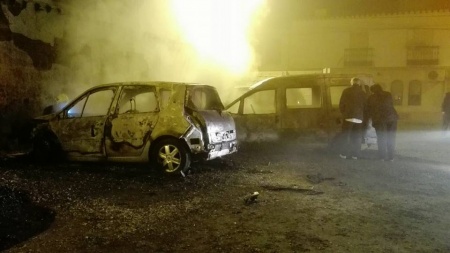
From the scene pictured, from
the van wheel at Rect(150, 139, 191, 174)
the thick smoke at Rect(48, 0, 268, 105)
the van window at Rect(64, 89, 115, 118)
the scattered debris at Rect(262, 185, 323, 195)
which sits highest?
the thick smoke at Rect(48, 0, 268, 105)

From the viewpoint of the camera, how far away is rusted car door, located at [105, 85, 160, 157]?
294 inches

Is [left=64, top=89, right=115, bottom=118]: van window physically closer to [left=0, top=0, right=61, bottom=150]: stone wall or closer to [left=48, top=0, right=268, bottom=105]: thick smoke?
[left=0, top=0, right=61, bottom=150]: stone wall

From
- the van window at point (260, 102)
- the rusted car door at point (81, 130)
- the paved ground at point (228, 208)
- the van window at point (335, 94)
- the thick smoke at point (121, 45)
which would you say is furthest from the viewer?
the thick smoke at point (121, 45)

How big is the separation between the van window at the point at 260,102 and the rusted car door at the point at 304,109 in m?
0.31

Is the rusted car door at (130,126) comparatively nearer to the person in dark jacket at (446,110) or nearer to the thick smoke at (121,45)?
the thick smoke at (121,45)

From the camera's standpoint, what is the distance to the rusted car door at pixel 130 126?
24.5ft

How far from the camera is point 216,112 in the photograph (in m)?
8.03

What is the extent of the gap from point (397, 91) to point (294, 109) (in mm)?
24387

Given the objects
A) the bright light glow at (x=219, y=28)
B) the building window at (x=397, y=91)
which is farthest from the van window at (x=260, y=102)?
the building window at (x=397, y=91)

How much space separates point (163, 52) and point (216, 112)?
28.0 feet

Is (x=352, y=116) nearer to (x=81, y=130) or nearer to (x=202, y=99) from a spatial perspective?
(x=202, y=99)

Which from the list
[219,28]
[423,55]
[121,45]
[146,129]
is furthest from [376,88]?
[423,55]

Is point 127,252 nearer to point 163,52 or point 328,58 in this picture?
point 163,52

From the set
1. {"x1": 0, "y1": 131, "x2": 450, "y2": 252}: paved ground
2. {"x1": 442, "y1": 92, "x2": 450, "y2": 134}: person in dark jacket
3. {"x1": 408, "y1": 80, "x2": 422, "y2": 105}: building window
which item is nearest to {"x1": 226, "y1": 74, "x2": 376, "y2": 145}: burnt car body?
{"x1": 0, "y1": 131, "x2": 450, "y2": 252}: paved ground
